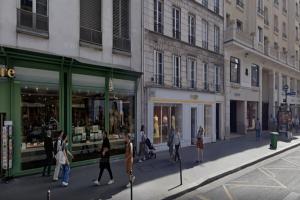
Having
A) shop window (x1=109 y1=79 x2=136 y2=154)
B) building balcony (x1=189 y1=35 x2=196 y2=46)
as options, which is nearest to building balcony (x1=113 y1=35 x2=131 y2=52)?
shop window (x1=109 y1=79 x2=136 y2=154)

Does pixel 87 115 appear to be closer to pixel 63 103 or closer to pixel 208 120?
pixel 63 103

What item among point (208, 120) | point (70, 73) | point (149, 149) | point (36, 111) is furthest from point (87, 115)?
point (208, 120)

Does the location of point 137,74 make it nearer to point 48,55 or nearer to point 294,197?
point 48,55

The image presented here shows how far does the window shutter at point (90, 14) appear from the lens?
653 inches

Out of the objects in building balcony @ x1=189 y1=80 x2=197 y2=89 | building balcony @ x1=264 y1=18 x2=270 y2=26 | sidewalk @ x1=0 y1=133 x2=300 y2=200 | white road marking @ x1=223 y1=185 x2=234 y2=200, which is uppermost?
building balcony @ x1=264 y1=18 x2=270 y2=26

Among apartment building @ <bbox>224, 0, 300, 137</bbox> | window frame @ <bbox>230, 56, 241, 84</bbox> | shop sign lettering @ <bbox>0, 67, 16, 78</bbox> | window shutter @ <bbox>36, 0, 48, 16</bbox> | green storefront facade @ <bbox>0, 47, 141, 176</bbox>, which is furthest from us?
window frame @ <bbox>230, 56, 241, 84</bbox>

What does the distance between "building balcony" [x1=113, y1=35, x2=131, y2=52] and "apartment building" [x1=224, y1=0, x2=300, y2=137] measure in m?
12.5

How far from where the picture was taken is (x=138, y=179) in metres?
13.3

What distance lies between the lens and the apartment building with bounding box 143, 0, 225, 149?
2103cm

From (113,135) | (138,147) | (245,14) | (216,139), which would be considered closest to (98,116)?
(113,135)

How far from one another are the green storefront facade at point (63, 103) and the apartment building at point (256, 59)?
1391cm

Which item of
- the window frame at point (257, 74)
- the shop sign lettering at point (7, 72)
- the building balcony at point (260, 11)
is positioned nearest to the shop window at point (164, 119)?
the shop sign lettering at point (7, 72)

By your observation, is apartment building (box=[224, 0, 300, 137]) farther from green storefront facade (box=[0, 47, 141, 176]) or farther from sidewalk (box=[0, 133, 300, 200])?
green storefront facade (box=[0, 47, 141, 176])

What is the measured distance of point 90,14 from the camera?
55.7ft
